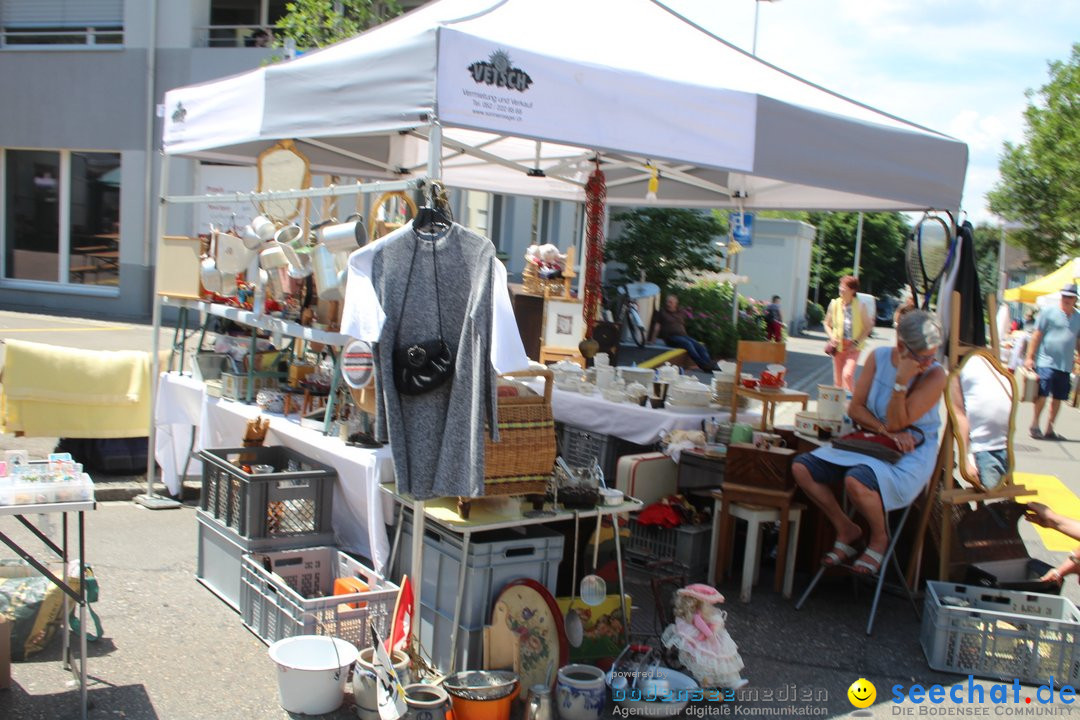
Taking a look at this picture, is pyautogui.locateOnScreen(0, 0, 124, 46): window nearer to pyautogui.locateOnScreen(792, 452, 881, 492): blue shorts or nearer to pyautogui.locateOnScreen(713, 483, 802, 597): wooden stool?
pyautogui.locateOnScreen(713, 483, 802, 597): wooden stool

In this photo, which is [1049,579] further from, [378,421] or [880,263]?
[880,263]

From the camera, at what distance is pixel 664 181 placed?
8.34 meters

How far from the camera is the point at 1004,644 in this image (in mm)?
4246

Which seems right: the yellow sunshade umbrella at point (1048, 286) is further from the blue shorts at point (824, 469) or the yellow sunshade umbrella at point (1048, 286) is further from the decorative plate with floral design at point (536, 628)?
the decorative plate with floral design at point (536, 628)

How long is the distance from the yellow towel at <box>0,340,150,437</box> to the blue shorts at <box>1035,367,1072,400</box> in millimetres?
9875

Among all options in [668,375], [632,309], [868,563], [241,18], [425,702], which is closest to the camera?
[425,702]

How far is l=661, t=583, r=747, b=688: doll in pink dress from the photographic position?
3762mm

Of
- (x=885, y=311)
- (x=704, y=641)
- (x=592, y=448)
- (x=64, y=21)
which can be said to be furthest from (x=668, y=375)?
(x=885, y=311)

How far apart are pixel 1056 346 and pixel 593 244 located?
666 centimetres

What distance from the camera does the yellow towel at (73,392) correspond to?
19.1ft

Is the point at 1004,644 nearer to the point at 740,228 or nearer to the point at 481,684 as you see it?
the point at 481,684

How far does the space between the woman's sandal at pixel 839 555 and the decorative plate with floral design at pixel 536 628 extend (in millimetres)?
1638

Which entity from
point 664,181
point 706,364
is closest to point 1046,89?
point 706,364

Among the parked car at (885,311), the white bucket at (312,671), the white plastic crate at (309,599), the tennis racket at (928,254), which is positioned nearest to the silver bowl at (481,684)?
the white bucket at (312,671)
